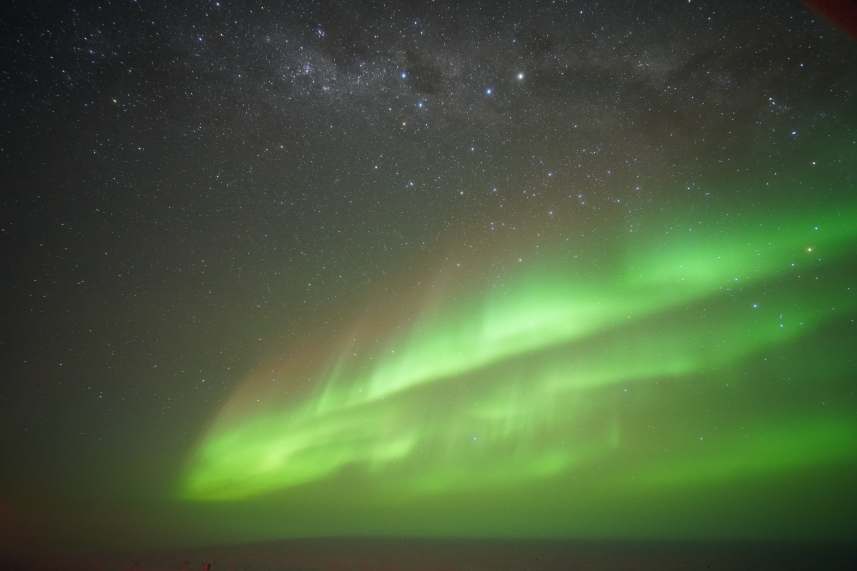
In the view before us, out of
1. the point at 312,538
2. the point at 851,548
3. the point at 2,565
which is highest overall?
the point at 312,538

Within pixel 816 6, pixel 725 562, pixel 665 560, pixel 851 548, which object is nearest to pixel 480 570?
pixel 665 560

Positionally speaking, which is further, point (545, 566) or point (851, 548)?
point (851, 548)

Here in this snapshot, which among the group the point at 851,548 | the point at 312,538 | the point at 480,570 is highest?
the point at 312,538

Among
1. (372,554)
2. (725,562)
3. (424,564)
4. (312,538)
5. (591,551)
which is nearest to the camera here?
(424,564)

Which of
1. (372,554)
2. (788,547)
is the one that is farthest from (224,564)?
(788,547)

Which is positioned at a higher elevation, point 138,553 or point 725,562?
point 138,553

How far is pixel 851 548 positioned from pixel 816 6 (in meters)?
55.1

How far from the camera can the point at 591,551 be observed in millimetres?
42844

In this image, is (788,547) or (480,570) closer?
(480,570)

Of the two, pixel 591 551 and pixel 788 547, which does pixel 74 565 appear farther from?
pixel 788 547

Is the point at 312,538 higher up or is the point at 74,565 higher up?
the point at 312,538

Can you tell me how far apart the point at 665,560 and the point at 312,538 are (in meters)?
40.8

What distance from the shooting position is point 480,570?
86.9 feet

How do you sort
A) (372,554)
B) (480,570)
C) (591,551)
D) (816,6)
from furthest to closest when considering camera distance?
(591,551)
(372,554)
(480,570)
(816,6)
